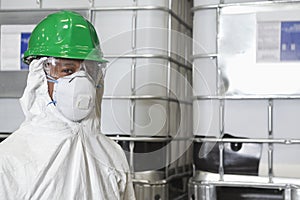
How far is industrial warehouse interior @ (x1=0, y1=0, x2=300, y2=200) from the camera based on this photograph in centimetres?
157

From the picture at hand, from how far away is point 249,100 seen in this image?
159 centimetres

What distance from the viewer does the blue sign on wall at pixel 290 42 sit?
1565 mm

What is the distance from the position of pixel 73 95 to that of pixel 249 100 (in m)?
0.52

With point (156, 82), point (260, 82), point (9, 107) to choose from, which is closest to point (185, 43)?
point (156, 82)

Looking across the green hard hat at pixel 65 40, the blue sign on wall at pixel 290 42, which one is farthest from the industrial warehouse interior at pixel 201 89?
the green hard hat at pixel 65 40

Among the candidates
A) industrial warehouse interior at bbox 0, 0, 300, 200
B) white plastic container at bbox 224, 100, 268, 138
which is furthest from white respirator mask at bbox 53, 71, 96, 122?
white plastic container at bbox 224, 100, 268, 138

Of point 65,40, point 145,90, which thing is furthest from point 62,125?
point 145,90

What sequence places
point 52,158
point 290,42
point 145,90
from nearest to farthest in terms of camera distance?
point 52,158 → point 290,42 → point 145,90

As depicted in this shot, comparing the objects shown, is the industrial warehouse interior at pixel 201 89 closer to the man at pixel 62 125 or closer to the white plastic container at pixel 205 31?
the white plastic container at pixel 205 31

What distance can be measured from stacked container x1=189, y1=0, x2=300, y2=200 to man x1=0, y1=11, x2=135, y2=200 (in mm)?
335

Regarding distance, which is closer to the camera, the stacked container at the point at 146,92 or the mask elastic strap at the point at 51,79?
the mask elastic strap at the point at 51,79

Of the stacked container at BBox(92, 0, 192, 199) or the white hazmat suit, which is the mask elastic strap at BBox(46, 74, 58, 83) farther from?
the stacked container at BBox(92, 0, 192, 199)

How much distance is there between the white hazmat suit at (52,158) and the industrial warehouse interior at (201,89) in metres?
0.18

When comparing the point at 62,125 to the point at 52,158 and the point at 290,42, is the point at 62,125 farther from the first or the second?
the point at 290,42
